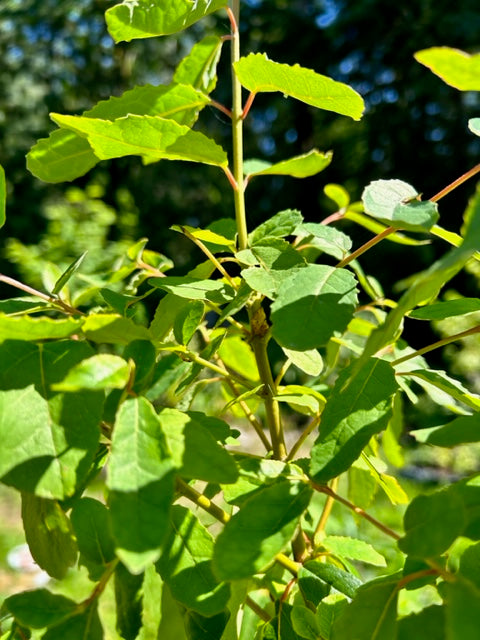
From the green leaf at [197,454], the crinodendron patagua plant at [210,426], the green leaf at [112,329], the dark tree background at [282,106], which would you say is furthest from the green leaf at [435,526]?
the dark tree background at [282,106]

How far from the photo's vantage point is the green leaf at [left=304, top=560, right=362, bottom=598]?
548 millimetres

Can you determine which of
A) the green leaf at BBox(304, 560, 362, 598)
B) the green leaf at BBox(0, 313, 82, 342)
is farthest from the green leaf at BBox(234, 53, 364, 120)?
the green leaf at BBox(304, 560, 362, 598)

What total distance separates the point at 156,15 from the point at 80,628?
48 centimetres

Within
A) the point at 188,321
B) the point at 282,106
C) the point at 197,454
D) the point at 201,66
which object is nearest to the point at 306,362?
the point at 188,321

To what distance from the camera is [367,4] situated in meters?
6.84

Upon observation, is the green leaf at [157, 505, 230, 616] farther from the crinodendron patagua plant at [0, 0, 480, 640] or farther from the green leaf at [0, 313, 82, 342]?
the green leaf at [0, 313, 82, 342]

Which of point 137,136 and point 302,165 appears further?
point 302,165

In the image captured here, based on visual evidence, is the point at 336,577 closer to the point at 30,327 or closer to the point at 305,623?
the point at 305,623

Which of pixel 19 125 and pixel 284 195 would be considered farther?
pixel 19 125

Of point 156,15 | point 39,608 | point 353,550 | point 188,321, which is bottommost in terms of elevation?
point 353,550

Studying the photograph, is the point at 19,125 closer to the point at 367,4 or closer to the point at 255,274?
the point at 367,4

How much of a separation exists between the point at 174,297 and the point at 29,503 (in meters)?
0.21

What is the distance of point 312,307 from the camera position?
469mm

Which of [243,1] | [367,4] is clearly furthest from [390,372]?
[243,1]
